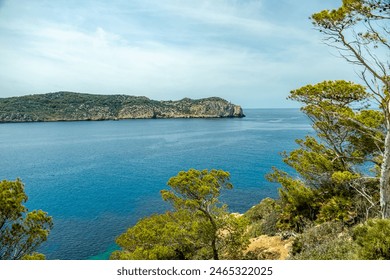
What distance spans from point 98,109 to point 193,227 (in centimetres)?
16267

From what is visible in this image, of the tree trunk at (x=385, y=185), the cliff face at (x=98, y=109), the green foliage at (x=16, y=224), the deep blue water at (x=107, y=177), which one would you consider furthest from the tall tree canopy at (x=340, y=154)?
the cliff face at (x=98, y=109)

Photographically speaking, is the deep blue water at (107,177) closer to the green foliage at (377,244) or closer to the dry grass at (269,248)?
the dry grass at (269,248)

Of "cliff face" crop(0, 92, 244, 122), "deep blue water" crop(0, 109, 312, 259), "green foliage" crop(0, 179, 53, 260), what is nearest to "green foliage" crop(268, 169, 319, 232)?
"green foliage" crop(0, 179, 53, 260)

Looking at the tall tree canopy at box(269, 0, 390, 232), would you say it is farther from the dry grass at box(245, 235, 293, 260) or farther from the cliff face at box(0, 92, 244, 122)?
the cliff face at box(0, 92, 244, 122)

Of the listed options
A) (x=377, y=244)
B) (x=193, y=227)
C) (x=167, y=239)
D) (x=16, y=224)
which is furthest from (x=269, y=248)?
(x=16, y=224)

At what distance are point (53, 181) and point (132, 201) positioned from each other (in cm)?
1459

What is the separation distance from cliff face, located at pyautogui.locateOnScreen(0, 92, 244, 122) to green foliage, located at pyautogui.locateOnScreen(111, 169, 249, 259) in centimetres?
15041

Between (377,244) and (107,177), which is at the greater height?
(377,244)

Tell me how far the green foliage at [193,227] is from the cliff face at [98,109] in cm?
15041

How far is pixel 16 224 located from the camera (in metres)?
8.38

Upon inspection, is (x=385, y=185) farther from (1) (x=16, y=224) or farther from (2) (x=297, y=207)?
(1) (x=16, y=224)

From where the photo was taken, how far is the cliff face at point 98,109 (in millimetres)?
146750
